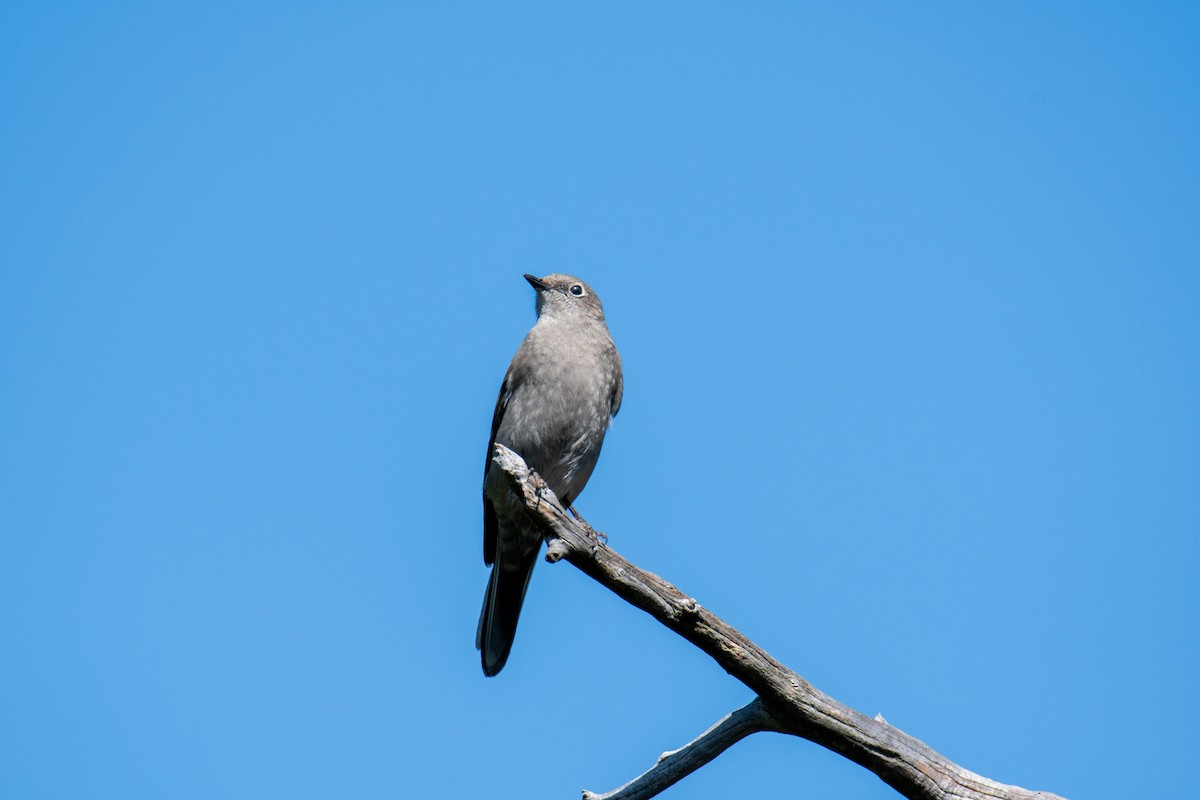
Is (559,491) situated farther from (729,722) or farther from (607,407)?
(729,722)

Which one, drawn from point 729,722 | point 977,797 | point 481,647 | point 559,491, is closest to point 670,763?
point 729,722

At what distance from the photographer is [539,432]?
9375mm

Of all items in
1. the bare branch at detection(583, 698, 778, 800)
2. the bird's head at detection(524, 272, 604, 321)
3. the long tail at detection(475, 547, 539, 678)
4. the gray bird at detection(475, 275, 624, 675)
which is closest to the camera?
the bare branch at detection(583, 698, 778, 800)

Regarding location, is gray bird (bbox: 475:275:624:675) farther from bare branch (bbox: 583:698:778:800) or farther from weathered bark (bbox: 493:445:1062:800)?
bare branch (bbox: 583:698:778:800)

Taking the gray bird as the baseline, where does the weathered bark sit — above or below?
below

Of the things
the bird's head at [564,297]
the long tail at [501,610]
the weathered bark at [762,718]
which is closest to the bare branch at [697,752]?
the weathered bark at [762,718]

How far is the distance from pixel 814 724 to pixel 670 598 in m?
1.04

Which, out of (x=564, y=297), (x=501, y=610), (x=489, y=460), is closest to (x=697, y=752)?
(x=501, y=610)

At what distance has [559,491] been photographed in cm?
982

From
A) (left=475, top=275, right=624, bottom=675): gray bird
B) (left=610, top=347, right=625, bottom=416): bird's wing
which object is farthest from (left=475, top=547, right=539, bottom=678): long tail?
(left=610, top=347, right=625, bottom=416): bird's wing

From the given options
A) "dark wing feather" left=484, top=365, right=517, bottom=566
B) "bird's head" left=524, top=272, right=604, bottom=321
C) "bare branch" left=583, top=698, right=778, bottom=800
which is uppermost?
"bird's head" left=524, top=272, right=604, bottom=321

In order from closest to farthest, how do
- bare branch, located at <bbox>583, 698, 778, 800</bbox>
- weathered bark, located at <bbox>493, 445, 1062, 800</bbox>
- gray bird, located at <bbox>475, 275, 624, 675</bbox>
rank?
weathered bark, located at <bbox>493, 445, 1062, 800</bbox>, bare branch, located at <bbox>583, 698, 778, 800</bbox>, gray bird, located at <bbox>475, 275, 624, 675</bbox>

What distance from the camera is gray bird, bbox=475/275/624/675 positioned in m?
9.16

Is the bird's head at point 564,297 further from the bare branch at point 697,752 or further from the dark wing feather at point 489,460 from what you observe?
the bare branch at point 697,752
